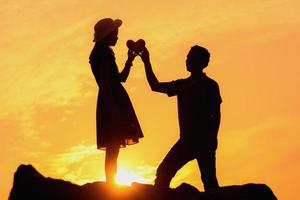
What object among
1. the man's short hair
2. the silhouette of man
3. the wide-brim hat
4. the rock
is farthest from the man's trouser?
the wide-brim hat

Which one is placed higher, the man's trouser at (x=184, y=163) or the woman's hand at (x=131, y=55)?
the woman's hand at (x=131, y=55)

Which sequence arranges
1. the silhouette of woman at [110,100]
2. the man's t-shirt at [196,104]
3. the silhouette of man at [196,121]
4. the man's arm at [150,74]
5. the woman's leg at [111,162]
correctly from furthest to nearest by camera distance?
the man's arm at [150,74], the man's t-shirt at [196,104], the silhouette of man at [196,121], the silhouette of woman at [110,100], the woman's leg at [111,162]

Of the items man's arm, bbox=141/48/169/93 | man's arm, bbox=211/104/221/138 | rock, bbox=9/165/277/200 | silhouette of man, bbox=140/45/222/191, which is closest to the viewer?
rock, bbox=9/165/277/200

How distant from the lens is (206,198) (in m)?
11.8

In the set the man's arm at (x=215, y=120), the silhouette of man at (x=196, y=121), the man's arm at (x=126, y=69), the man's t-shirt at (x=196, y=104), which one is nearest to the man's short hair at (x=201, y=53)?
the silhouette of man at (x=196, y=121)

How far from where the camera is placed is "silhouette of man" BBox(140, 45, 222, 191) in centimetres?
1214

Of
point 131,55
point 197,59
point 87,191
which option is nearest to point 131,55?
point 131,55

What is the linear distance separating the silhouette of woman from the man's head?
1.29 metres

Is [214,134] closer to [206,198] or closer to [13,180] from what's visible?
[206,198]

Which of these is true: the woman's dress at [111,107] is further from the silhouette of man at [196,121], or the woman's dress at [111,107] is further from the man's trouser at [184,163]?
the silhouette of man at [196,121]

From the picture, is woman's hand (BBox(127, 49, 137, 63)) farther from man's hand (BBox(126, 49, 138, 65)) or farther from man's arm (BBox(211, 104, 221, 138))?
man's arm (BBox(211, 104, 221, 138))

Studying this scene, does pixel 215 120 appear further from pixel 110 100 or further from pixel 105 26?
pixel 105 26

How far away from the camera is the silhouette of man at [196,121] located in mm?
12141

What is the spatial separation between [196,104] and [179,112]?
37 cm
